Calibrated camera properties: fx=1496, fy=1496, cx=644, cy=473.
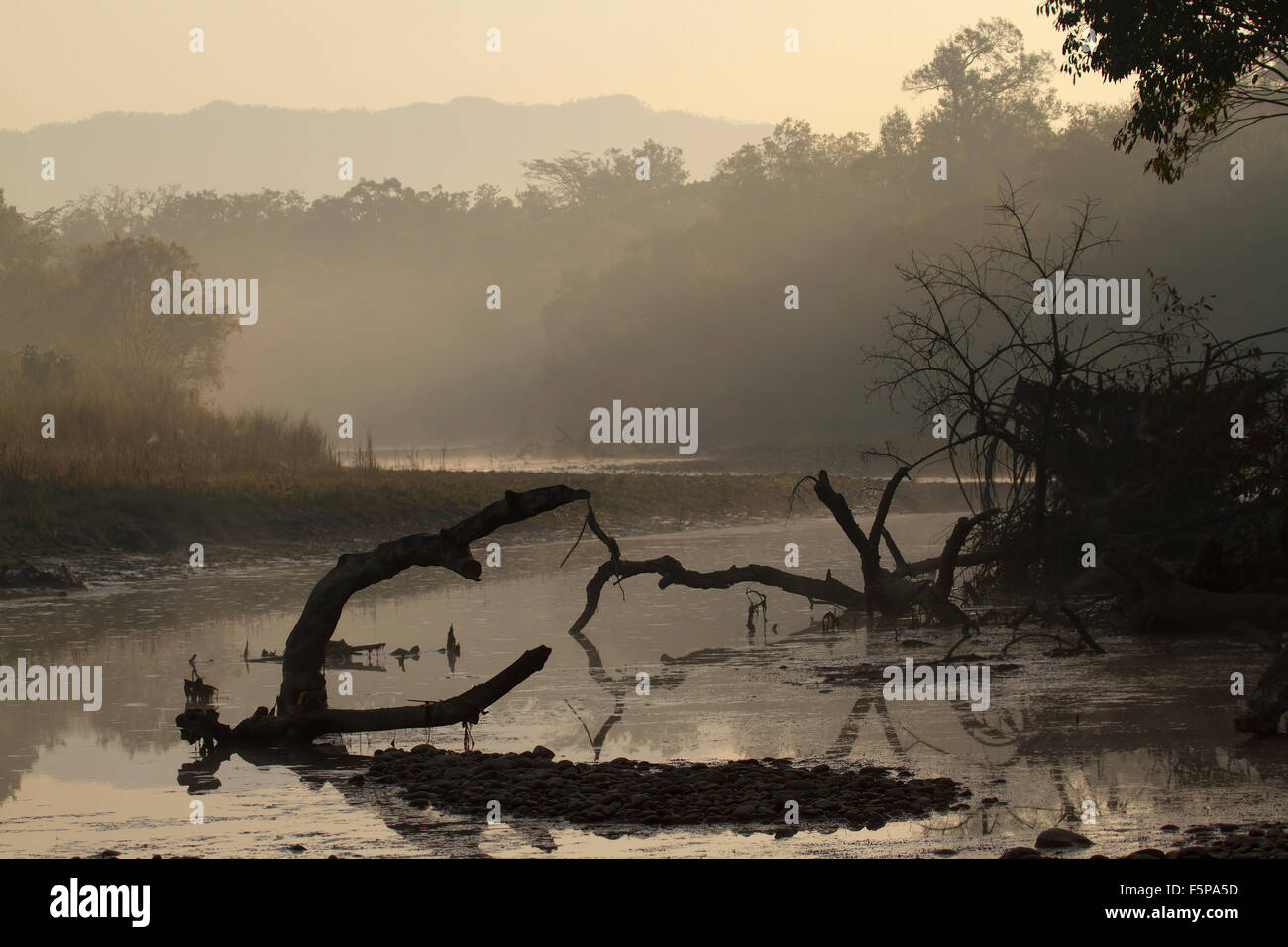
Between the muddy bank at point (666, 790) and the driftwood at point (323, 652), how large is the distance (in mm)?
428

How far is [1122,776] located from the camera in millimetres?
8469

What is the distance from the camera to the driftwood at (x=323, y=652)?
9312 mm

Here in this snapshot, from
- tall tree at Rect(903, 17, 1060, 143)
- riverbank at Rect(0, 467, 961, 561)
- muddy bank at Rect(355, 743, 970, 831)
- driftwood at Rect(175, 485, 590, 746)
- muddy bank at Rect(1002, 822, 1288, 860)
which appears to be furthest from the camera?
tall tree at Rect(903, 17, 1060, 143)

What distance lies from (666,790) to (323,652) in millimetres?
3503

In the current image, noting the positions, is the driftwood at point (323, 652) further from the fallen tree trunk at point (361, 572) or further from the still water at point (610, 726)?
the still water at point (610, 726)

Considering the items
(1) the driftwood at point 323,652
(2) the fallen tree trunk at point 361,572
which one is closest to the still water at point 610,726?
(1) the driftwood at point 323,652

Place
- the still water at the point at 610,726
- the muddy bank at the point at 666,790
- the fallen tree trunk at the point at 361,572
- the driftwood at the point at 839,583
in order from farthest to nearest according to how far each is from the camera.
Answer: the driftwood at the point at 839,583, the fallen tree trunk at the point at 361,572, the muddy bank at the point at 666,790, the still water at the point at 610,726

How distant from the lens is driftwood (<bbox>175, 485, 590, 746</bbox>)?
30.6 ft

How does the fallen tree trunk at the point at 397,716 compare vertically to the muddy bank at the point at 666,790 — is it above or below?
above

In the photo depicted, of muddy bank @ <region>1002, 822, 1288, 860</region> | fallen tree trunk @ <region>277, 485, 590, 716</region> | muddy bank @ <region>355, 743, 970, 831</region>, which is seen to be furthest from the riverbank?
muddy bank @ <region>1002, 822, 1288, 860</region>

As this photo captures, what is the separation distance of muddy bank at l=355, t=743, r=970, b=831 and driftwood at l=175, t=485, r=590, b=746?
428 mm

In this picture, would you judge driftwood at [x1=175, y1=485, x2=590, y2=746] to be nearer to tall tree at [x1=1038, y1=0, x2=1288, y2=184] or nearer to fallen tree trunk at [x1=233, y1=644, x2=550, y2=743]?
fallen tree trunk at [x1=233, y1=644, x2=550, y2=743]

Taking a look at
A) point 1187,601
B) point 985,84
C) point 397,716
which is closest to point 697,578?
point 1187,601
